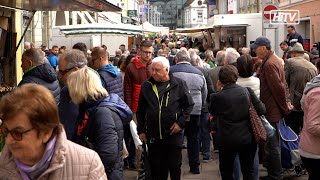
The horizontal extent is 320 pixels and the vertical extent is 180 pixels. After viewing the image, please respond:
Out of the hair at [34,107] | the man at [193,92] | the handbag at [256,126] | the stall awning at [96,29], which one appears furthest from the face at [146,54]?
the stall awning at [96,29]

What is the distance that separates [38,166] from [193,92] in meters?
5.33

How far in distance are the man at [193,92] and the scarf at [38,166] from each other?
5145 mm

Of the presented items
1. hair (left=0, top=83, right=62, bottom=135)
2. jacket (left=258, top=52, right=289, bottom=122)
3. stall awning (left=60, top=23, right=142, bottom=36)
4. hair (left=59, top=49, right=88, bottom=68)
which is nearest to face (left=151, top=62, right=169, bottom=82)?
hair (left=59, top=49, right=88, bottom=68)

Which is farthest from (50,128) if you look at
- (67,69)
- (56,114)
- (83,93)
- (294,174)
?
(294,174)

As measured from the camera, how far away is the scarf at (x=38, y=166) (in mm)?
2668

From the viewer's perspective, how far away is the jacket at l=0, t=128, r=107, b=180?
2695 millimetres

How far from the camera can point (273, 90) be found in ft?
22.9

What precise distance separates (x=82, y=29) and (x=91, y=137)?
1507 centimetres

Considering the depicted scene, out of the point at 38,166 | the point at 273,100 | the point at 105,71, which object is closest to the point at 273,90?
the point at 273,100

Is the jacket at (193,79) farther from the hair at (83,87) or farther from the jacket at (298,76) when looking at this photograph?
the hair at (83,87)

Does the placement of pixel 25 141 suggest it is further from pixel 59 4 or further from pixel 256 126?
pixel 59 4

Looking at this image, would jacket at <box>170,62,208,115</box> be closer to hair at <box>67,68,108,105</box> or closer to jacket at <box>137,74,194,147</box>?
jacket at <box>137,74,194,147</box>

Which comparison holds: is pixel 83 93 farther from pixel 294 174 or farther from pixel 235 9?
pixel 235 9

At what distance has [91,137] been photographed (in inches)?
166
